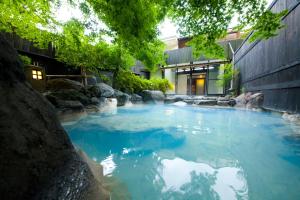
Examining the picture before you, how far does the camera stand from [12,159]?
91 centimetres

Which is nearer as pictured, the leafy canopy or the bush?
the leafy canopy

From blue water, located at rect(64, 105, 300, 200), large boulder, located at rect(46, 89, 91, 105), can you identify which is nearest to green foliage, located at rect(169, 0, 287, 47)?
blue water, located at rect(64, 105, 300, 200)

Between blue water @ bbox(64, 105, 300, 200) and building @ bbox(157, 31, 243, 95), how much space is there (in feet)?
39.2

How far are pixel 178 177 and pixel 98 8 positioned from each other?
4.16 meters

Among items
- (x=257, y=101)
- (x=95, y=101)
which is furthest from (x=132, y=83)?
(x=257, y=101)

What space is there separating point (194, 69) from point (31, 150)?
1852cm

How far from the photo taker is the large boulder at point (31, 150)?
0.91m

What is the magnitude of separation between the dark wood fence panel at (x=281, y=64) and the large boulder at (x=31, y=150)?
579 cm

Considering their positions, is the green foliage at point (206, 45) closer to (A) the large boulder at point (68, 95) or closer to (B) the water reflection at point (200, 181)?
(B) the water reflection at point (200, 181)

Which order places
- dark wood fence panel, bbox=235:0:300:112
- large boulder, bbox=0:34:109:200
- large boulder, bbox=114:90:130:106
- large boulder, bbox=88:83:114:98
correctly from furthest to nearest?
large boulder, bbox=114:90:130:106 → large boulder, bbox=88:83:114:98 → dark wood fence panel, bbox=235:0:300:112 → large boulder, bbox=0:34:109:200

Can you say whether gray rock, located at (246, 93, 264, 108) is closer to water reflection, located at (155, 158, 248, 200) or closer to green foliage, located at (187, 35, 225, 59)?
green foliage, located at (187, 35, 225, 59)

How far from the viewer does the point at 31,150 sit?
1.04 meters

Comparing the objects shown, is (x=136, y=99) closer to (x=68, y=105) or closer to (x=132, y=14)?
(x=68, y=105)

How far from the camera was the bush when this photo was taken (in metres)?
13.0
